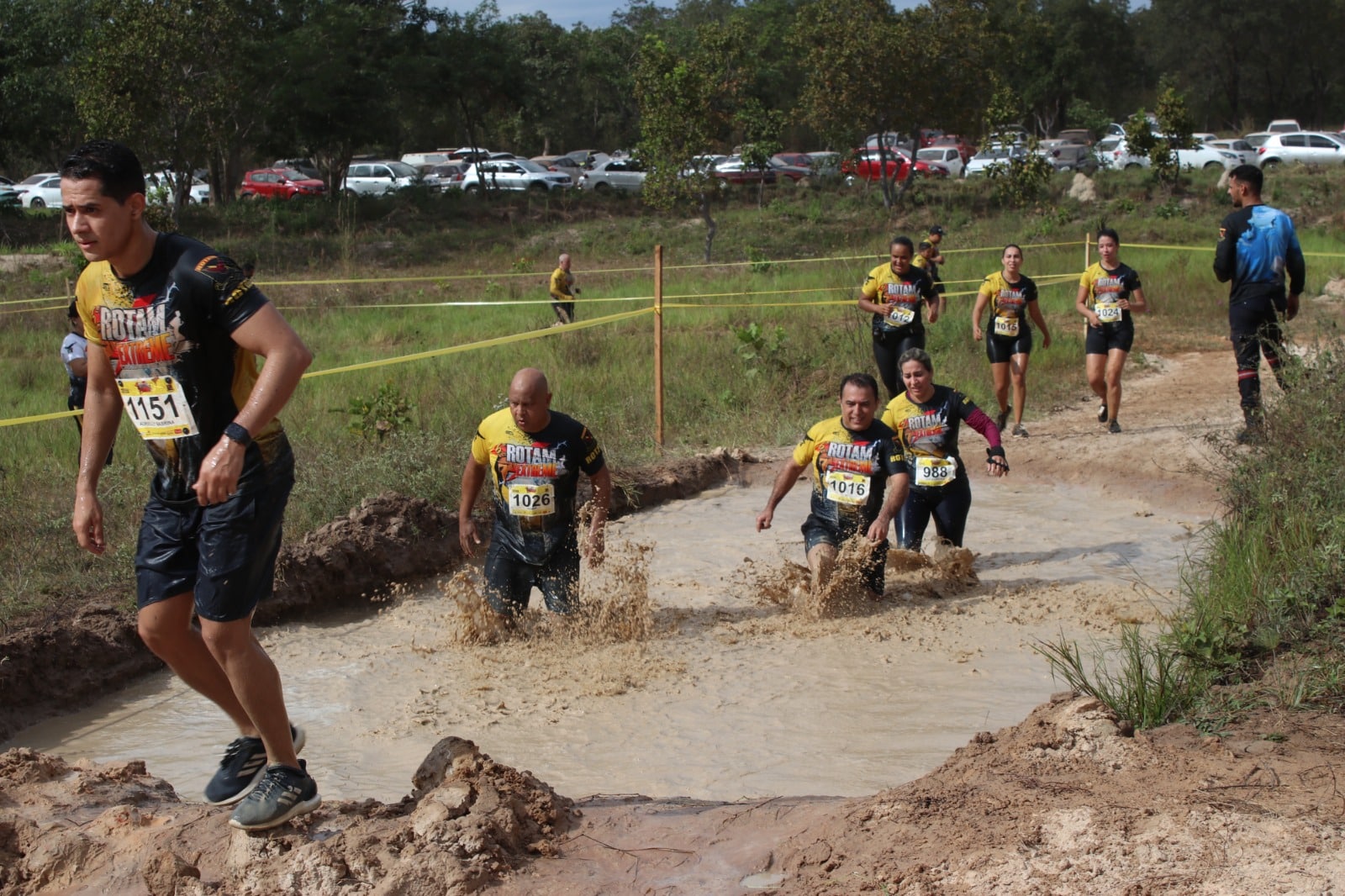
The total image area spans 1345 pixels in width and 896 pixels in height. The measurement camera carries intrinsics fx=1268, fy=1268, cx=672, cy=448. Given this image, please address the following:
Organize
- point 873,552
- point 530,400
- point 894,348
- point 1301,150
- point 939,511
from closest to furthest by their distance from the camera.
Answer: point 530,400 → point 873,552 → point 939,511 → point 894,348 → point 1301,150

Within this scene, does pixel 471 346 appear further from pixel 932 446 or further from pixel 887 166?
pixel 887 166

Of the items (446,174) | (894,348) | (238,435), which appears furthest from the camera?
(446,174)

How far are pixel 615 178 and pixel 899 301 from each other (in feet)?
104

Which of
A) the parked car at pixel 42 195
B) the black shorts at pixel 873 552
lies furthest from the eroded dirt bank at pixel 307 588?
the parked car at pixel 42 195

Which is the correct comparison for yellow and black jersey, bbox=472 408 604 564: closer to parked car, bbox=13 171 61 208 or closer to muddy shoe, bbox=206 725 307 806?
muddy shoe, bbox=206 725 307 806

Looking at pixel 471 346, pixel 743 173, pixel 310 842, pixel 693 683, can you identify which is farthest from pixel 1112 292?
pixel 743 173

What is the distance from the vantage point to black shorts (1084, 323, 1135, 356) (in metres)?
11.2

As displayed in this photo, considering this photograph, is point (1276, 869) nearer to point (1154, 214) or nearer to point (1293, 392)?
point (1293, 392)

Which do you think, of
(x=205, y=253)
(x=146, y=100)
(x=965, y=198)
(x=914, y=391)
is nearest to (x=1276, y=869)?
(x=205, y=253)

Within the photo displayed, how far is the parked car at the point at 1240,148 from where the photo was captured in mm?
38897

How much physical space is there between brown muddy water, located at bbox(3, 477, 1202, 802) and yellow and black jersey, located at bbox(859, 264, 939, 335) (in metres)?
2.70

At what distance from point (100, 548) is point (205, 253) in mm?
1015

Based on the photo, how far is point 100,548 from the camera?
389 centimetres

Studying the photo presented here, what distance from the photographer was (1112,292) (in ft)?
36.5
